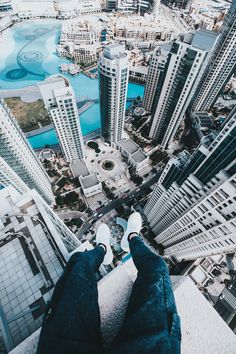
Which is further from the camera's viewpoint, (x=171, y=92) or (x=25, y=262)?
(x=171, y=92)

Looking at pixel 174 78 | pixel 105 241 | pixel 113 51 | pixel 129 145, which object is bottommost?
pixel 105 241

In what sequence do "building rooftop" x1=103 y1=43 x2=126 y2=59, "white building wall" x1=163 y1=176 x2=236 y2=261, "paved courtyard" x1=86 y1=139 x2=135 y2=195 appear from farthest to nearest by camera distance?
"paved courtyard" x1=86 y1=139 x2=135 y2=195
"building rooftop" x1=103 y1=43 x2=126 y2=59
"white building wall" x1=163 y1=176 x2=236 y2=261

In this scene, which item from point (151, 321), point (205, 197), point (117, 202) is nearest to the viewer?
point (151, 321)

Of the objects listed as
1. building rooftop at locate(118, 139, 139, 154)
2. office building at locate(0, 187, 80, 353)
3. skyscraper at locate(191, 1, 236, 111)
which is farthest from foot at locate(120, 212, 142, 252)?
skyscraper at locate(191, 1, 236, 111)

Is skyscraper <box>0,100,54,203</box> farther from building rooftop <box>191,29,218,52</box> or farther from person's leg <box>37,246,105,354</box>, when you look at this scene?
building rooftop <box>191,29,218,52</box>

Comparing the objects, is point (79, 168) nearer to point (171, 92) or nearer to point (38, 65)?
point (171, 92)

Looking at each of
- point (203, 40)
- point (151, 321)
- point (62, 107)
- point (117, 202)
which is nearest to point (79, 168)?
point (117, 202)

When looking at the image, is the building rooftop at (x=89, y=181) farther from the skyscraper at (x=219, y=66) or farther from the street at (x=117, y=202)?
the skyscraper at (x=219, y=66)
